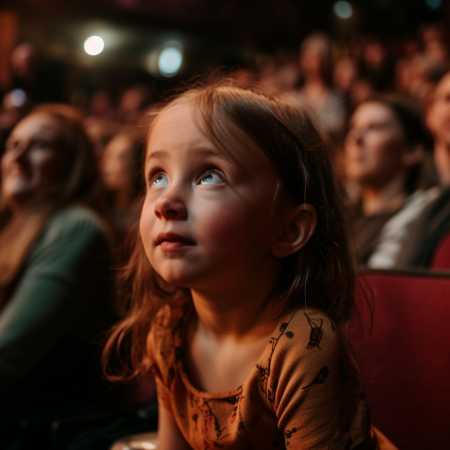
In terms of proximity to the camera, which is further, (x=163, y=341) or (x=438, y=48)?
(x=438, y=48)

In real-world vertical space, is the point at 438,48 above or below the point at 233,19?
below

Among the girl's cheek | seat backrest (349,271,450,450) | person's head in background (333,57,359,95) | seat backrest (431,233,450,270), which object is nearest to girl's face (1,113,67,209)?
the girl's cheek

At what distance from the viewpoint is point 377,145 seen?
164 cm

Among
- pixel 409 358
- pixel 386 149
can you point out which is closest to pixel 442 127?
pixel 386 149

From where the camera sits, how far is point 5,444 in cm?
79

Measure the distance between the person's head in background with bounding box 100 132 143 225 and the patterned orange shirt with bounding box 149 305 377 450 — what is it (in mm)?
1722

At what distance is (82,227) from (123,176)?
1.19 m

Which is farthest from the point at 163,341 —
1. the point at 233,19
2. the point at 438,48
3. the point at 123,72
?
the point at 233,19

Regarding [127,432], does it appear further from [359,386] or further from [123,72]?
[123,72]

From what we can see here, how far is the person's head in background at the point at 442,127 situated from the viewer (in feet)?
4.76

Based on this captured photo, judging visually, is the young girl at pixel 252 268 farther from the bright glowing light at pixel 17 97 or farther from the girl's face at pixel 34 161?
the bright glowing light at pixel 17 97

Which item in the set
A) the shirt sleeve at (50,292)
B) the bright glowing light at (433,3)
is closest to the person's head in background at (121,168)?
the shirt sleeve at (50,292)

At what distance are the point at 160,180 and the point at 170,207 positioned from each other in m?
0.08

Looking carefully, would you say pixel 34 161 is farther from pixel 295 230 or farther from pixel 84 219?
pixel 295 230
